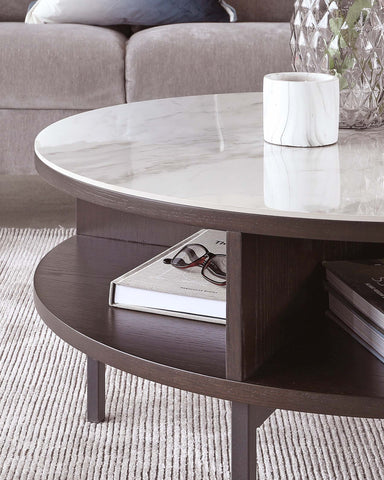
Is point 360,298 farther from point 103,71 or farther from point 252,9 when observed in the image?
point 252,9

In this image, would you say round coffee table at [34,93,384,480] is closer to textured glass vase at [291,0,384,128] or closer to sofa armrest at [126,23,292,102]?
textured glass vase at [291,0,384,128]

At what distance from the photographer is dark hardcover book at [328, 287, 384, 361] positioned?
0.94 m

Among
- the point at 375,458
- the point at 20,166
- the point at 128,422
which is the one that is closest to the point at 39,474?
the point at 128,422

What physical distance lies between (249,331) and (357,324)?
0.57 ft

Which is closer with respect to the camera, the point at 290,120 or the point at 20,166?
the point at 290,120

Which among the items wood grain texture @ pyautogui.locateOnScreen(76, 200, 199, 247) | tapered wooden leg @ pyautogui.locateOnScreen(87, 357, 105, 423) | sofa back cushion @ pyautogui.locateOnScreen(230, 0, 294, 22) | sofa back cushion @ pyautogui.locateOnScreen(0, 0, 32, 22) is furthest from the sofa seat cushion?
tapered wooden leg @ pyautogui.locateOnScreen(87, 357, 105, 423)

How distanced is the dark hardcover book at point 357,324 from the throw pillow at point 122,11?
1773 millimetres

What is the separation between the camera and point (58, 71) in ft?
7.56

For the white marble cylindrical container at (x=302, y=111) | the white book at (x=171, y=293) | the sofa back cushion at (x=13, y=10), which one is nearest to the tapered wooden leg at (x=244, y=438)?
the white book at (x=171, y=293)

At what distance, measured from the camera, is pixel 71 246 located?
1278mm

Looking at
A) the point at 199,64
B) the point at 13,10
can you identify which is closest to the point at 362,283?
the point at 199,64

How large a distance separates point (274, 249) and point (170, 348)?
16cm

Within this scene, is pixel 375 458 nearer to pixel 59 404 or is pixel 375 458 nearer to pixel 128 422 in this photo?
pixel 128 422

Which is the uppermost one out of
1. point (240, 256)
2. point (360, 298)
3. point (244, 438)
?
point (240, 256)
